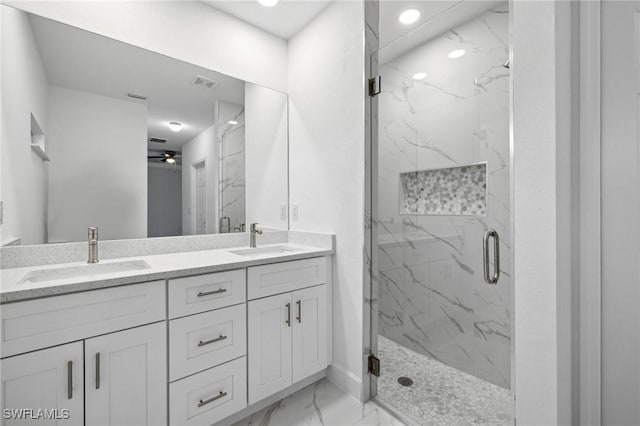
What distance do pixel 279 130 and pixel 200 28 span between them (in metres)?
0.85

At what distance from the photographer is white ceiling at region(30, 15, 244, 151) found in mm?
1477

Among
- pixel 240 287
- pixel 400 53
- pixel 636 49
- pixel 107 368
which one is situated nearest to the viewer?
pixel 636 49

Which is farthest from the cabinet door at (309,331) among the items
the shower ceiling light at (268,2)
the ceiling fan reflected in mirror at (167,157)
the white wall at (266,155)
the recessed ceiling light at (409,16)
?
the shower ceiling light at (268,2)

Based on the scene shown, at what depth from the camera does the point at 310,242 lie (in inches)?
80.7

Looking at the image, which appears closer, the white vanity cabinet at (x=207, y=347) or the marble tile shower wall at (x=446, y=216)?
the white vanity cabinet at (x=207, y=347)

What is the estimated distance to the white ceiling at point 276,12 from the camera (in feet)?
6.34

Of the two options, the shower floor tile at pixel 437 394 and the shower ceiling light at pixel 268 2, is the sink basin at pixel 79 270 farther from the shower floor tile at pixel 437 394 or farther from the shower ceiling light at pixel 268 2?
the shower ceiling light at pixel 268 2

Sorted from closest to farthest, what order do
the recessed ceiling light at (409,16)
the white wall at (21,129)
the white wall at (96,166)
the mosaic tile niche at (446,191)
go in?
the white wall at (21,129)
the white wall at (96,166)
the mosaic tile niche at (446,191)
the recessed ceiling light at (409,16)

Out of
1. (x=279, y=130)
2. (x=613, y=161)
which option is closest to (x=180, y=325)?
(x=279, y=130)

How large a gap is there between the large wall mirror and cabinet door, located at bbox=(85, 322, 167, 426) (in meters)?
0.73

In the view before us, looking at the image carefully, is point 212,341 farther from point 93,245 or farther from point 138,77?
point 138,77

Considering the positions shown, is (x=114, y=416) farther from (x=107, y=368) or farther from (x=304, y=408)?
(x=304, y=408)

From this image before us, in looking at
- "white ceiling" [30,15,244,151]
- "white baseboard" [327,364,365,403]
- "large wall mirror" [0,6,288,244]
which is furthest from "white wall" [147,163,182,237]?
"white baseboard" [327,364,365,403]

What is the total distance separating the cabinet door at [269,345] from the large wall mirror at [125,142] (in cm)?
76
